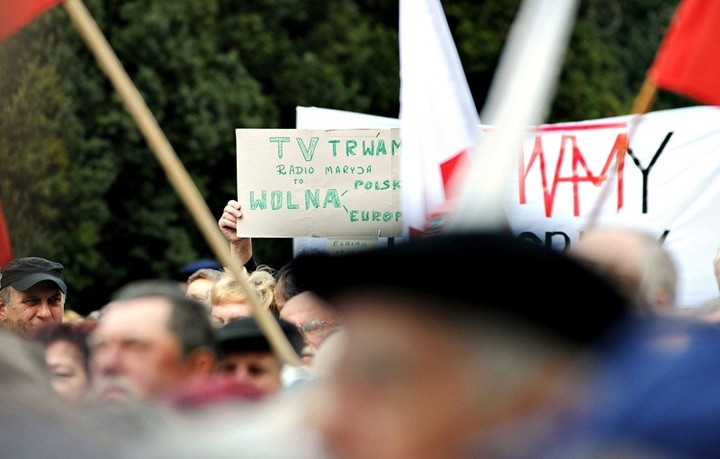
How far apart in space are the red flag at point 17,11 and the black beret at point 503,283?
11.0 ft

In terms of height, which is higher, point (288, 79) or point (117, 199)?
point (288, 79)

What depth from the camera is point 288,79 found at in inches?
1022

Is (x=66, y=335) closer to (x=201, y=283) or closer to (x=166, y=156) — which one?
(x=166, y=156)

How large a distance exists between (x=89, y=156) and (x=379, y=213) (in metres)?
16.2

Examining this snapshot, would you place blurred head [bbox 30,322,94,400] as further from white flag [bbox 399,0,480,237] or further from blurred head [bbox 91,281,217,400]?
white flag [bbox 399,0,480,237]

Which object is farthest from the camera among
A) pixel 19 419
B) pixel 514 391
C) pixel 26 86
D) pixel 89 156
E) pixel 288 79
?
pixel 288 79

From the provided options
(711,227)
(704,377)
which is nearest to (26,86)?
(711,227)

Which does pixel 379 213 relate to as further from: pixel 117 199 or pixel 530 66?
pixel 117 199

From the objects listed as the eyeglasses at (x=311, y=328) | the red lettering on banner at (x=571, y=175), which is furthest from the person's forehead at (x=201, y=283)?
the eyeglasses at (x=311, y=328)

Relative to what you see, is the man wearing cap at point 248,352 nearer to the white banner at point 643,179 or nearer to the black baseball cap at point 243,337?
the black baseball cap at point 243,337

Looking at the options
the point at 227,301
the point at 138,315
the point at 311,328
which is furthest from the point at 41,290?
the point at 138,315

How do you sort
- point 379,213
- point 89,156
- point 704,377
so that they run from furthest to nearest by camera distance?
point 89,156 → point 379,213 → point 704,377

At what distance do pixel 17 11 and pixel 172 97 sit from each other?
18796mm

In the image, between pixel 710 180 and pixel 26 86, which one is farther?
pixel 26 86
